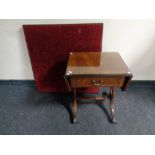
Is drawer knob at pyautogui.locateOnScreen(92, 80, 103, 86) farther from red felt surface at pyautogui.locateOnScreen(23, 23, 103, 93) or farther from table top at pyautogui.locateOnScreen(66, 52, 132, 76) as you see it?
red felt surface at pyautogui.locateOnScreen(23, 23, 103, 93)

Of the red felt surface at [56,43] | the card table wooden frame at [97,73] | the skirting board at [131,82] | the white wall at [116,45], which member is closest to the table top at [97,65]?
the card table wooden frame at [97,73]

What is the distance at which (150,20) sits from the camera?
65.1 inches

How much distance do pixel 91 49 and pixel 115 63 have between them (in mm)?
440

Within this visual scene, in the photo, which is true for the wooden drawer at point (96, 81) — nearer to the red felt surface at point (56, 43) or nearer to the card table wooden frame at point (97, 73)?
the card table wooden frame at point (97, 73)

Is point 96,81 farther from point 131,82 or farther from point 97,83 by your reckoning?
point 131,82

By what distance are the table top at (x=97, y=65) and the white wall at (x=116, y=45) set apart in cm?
34

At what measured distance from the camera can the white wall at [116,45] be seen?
1.69 metres

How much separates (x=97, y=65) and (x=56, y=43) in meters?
0.64

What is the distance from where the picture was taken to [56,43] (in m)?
1.72

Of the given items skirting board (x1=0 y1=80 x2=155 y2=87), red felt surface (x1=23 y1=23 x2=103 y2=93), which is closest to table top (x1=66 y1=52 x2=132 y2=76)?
red felt surface (x1=23 y1=23 x2=103 y2=93)

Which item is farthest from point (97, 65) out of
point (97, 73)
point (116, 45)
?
point (116, 45)

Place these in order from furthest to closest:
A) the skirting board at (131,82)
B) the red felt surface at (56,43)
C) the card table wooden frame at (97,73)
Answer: the skirting board at (131,82), the red felt surface at (56,43), the card table wooden frame at (97,73)

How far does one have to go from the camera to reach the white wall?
5.54 feet
